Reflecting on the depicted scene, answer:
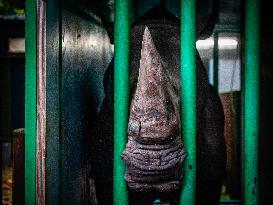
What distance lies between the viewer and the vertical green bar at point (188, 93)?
152 cm

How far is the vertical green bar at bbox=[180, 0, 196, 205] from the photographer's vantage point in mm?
1516

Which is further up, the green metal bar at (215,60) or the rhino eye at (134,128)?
the green metal bar at (215,60)

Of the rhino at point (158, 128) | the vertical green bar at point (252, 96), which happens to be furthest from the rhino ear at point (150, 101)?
the vertical green bar at point (252, 96)

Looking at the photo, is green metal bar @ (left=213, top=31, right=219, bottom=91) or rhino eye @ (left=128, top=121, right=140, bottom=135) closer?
rhino eye @ (left=128, top=121, right=140, bottom=135)

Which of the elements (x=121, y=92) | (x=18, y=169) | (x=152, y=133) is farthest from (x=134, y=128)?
(x=18, y=169)

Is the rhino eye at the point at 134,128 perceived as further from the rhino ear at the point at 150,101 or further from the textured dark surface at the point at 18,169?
the textured dark surface at the point at 18,169

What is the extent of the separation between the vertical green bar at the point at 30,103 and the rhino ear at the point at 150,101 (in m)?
0.46

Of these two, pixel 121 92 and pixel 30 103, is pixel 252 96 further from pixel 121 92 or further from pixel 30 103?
pixel 30 103

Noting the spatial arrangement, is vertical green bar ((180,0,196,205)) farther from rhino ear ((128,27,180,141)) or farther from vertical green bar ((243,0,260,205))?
vertical green bar ((243,0,260,205))

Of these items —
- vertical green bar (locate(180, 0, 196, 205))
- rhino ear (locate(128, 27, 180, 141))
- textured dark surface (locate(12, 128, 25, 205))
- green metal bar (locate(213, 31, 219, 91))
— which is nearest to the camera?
rhino ear (locate(128, 27, 180, 141))

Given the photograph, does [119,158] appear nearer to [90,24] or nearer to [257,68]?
[257,68]

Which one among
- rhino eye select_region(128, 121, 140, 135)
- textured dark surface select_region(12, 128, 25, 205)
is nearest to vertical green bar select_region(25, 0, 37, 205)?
textured dark surface select_region(12, 128, 25, 205)

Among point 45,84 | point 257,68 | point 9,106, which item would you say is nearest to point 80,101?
point 45,84

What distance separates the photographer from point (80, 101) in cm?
223
